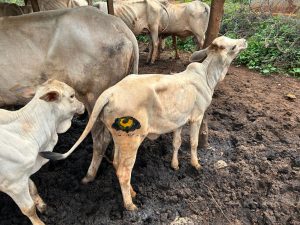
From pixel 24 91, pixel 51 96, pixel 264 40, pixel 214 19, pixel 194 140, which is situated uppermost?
pixel 214 19

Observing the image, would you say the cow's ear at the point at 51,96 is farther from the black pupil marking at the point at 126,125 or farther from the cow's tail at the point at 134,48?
the cow's tail at the point at 134,48

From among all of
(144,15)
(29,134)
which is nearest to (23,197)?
(29,134)

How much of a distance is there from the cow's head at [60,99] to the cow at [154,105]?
0.25 meters

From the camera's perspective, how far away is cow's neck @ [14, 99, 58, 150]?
8.07 ft

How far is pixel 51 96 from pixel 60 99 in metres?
0.10

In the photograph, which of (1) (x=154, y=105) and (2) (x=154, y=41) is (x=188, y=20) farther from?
(1) (x=154, y=105)

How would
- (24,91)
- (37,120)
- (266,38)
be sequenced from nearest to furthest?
1. (37,120)
2. (24,91)
3. (266,38)

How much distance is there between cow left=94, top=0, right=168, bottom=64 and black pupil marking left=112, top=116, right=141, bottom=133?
452cm

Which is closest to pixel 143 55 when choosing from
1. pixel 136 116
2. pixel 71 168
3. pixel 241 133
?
pixel 241 133

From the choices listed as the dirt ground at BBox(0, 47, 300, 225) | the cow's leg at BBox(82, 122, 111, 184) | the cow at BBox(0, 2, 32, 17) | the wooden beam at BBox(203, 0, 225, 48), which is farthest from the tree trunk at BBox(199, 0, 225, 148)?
the cow at BBox(0, 2, 32, 17)

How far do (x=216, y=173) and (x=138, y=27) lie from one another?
4.36 meters

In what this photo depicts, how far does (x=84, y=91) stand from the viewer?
304 cm

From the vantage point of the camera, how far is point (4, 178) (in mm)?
2252

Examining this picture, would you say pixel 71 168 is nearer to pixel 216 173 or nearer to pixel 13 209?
pixel 13 209
